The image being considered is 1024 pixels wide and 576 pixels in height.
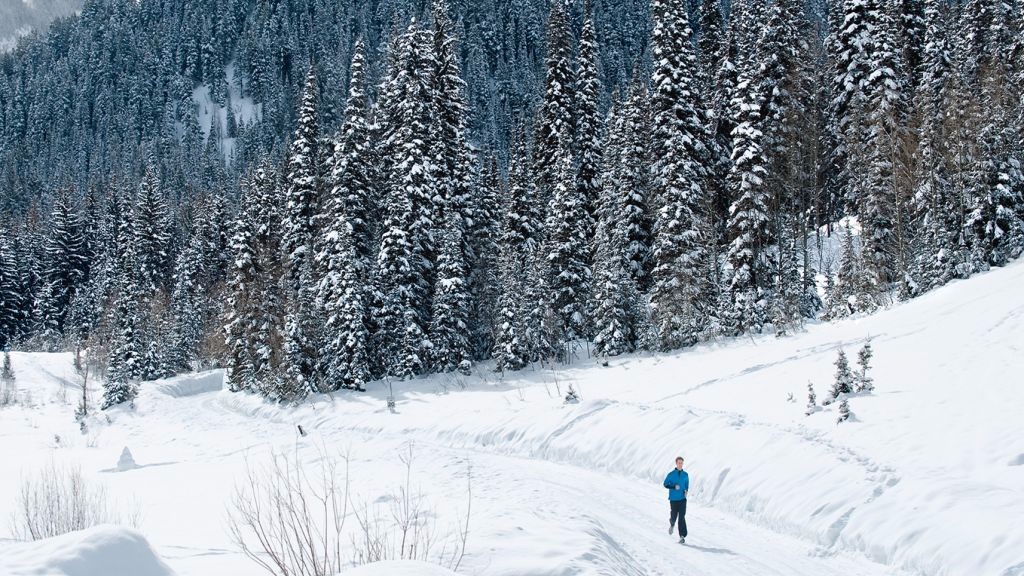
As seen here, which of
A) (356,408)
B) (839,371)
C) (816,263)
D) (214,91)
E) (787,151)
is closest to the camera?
(839,371)

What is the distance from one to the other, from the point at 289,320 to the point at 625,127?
21.2 m

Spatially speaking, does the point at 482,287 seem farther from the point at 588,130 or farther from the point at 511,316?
the point at 588,130

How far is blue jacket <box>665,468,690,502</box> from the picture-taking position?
11.7 metres

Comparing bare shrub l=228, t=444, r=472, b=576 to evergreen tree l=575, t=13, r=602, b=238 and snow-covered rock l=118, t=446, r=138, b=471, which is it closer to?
snow-covered rock l=118, t=446, r=138, b=471

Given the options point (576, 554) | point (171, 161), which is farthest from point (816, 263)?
point (171, 161)

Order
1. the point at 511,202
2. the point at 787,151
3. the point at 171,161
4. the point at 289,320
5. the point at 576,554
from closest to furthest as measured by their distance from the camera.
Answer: the point at 576,554 < the point at 289,320 < the point at 787,151 < the point at 511,202 < the point at 171,161

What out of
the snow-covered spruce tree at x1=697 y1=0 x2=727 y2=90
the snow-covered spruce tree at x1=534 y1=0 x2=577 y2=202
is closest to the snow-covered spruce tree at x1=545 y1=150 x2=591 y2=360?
the snow-covered spruce tree at x1=534 y1=0 x2=577 y2=202

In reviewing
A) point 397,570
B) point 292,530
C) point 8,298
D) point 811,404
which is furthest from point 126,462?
point 8,298

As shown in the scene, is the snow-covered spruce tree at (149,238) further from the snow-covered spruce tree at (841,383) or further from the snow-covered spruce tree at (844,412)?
the snow-covered spruce tree at (844,412)

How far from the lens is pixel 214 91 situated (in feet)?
560

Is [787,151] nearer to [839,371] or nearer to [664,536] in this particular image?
[839,371]

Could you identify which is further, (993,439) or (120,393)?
(120,393)

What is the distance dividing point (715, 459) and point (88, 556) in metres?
12.0

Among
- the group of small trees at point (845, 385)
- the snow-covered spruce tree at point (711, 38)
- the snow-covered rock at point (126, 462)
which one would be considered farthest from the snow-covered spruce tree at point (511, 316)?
the group of small trees at point (845, 385)
